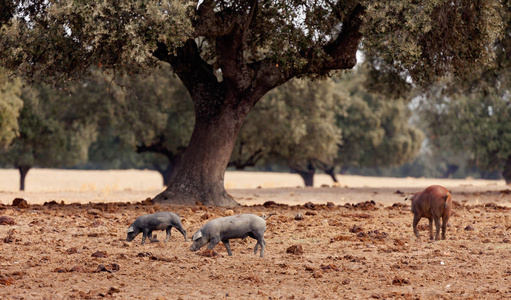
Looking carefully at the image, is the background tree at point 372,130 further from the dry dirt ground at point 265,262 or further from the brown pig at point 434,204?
the brown pig at point 434,204

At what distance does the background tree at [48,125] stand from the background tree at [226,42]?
15122 mm

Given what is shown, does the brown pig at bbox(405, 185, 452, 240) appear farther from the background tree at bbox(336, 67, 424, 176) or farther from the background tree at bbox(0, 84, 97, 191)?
the background tree at bbox(336, 67, 424, 176)

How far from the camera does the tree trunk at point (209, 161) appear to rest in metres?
14.9

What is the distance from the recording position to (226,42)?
48.8 ft

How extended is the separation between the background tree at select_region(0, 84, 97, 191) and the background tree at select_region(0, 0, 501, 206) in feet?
49.6

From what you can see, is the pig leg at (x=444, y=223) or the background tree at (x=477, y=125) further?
the background tree at (x=477, y=125)

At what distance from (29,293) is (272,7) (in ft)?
36.4

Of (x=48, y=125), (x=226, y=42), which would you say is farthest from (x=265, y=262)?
(x=48, y=125)

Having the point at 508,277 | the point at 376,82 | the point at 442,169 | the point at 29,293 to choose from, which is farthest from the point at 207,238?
the point at 442,169

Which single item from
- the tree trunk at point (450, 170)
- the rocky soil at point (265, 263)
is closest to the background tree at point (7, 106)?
the rocky soil at point (265, 263)

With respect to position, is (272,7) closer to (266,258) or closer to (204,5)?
(204,5)

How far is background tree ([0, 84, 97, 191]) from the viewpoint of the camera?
2962cm

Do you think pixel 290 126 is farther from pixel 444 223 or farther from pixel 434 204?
pixel 434 204

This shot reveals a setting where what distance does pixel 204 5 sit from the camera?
13.9 meters
